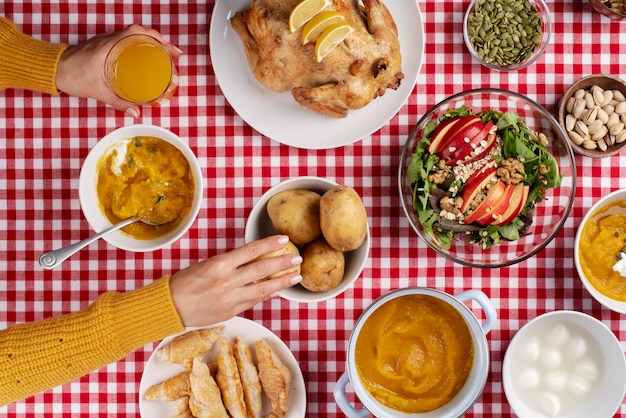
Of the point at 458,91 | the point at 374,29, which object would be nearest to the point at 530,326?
the point at 458,91

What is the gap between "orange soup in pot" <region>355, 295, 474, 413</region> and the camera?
69.4 inches

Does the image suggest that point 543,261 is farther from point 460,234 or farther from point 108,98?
point 108,98

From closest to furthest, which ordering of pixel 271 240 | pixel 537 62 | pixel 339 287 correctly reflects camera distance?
pixel 271 240 < pixel 339 287 < pixel 537 62

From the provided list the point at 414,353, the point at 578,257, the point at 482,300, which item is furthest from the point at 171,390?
the point at 578,257

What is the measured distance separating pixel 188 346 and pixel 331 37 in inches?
34.2

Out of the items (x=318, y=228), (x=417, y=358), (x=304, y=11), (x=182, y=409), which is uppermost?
(x=304, y=11)

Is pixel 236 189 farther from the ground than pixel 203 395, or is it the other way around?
pixel 236 189

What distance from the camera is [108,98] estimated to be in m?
1.77

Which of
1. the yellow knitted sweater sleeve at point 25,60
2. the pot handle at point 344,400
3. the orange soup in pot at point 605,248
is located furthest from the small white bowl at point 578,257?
the yellow knitted sweater sleeve at point 25,60

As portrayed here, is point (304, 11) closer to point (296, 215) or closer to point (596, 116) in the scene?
point (296, 215)

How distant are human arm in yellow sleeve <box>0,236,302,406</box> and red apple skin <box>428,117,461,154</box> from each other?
0.45m

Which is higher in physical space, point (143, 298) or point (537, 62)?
point (537, 62)

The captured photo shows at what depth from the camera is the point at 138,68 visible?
5.64 feet

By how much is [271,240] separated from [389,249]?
1.41 feet
